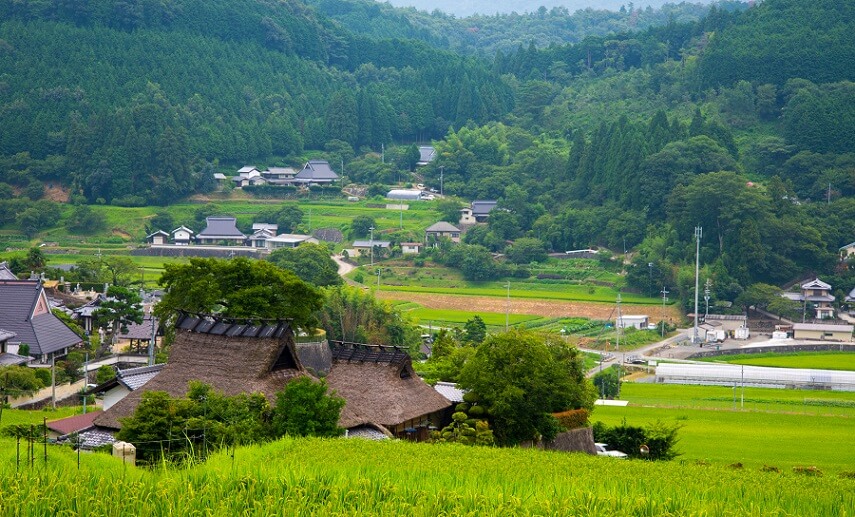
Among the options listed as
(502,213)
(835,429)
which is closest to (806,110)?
(502,213)

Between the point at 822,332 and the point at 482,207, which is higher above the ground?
the point at 482,207

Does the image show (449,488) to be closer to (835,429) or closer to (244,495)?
(244,495)

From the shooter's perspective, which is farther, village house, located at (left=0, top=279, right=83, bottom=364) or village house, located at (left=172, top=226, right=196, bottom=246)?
village house, located at (left=172, top=226, right=196, bottom=246)

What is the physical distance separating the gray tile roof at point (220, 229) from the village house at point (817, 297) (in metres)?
28.1

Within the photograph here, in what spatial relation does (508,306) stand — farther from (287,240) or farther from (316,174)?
(316,174)

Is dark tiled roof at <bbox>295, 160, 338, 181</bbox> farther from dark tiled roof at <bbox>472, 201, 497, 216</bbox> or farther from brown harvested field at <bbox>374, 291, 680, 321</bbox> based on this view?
brown harvested field at <bbox>374, 291, 680, 321</bbox>

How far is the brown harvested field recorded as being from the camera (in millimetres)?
54156

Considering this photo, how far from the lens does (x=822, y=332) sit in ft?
169

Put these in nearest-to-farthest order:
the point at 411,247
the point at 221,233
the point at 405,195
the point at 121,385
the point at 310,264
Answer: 1. the point at 121,385
2. the point at 310,264
3. the point at 411,247
4. the point at 221,233
5. the point at 405,195

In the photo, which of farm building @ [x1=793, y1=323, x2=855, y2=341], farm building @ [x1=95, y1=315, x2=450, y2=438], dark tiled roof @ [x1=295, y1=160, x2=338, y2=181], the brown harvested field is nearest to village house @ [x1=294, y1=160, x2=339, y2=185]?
dark tiled roof @ [x1=295, y1=160, x2=338, y2=181]

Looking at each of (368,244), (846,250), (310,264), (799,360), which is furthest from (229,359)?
(846,250)

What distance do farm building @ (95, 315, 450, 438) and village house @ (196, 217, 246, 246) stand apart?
142 ft

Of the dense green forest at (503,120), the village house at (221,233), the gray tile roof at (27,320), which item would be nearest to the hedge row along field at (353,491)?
the gray tile roof at (27,320)

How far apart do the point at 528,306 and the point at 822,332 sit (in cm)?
1236
